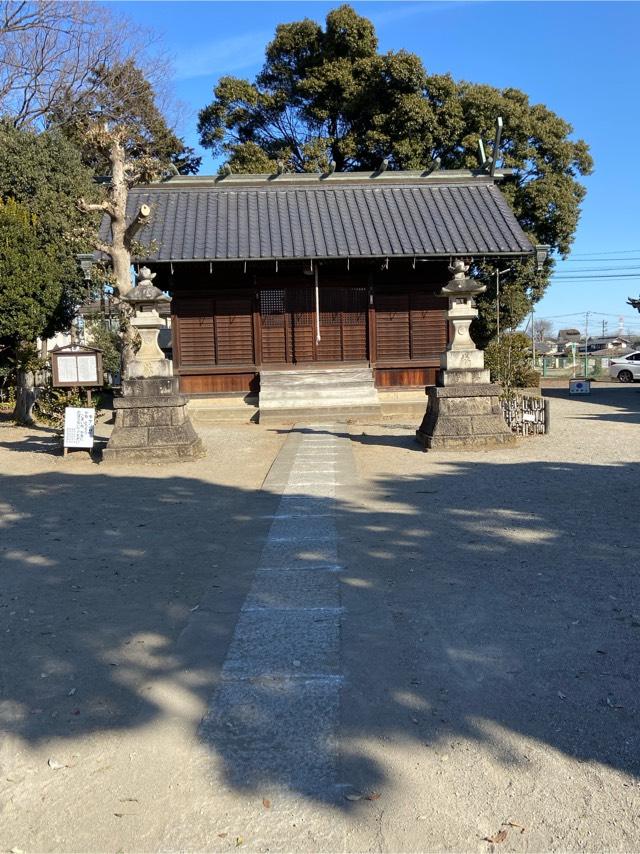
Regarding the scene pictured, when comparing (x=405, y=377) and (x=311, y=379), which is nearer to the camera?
(x=311, y=379)

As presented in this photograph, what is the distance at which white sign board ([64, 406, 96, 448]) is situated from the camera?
10.4m

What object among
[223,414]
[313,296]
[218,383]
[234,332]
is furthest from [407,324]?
[223,414]

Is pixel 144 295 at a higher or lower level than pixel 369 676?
higher

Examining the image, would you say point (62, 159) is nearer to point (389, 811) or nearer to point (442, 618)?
point (442, 618)

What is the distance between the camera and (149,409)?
10.2 metres

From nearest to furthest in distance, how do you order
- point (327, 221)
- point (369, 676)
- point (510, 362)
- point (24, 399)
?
1. point (369, 676)
2. point (24, 399)
3. point (510, 362)
4. point (327, 221)

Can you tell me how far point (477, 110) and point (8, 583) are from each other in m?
22.6

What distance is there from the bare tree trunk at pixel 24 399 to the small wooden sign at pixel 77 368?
3.33 metres

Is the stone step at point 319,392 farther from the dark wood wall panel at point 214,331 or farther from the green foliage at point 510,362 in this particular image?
the green foliage at point 510,362

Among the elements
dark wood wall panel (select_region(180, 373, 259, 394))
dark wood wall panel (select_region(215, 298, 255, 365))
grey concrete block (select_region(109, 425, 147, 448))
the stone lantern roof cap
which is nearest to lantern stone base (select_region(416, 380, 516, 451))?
grey concrete block (select_region(109, 425, 147, 448))

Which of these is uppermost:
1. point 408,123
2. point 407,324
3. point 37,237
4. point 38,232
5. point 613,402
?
point 408,123

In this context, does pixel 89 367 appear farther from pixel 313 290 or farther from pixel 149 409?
pixel 313 290

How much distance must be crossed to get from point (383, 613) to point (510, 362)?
13079mm

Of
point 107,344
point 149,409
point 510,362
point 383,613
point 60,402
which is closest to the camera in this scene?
point 383,613
